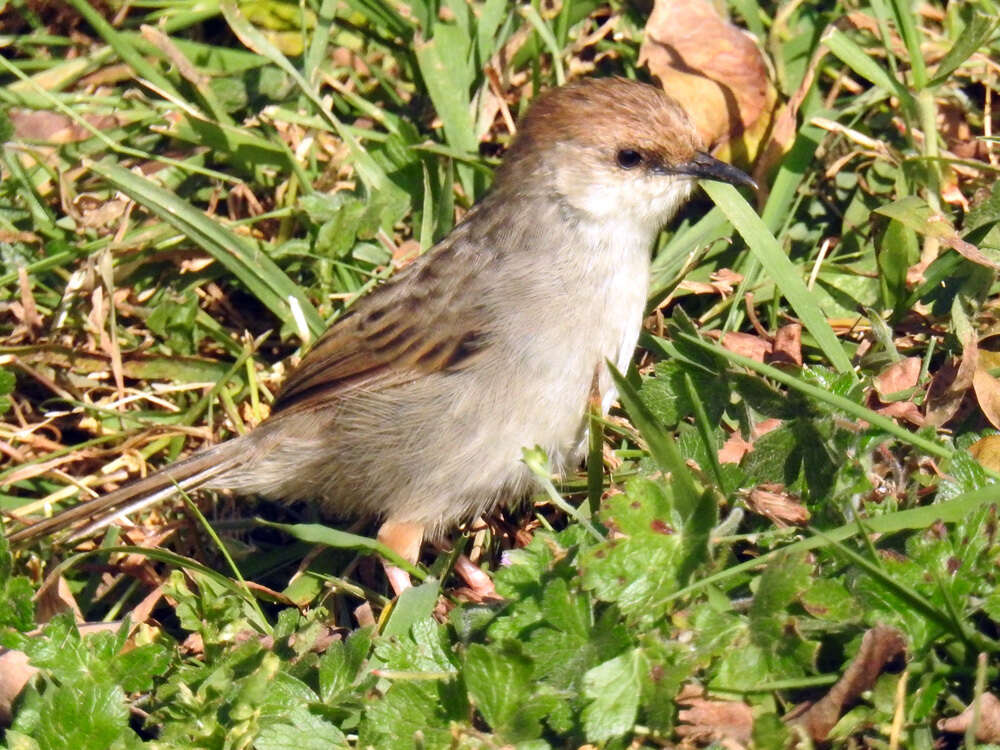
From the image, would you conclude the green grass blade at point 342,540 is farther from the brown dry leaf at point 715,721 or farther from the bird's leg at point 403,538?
the brown dry leaf at point 715,721

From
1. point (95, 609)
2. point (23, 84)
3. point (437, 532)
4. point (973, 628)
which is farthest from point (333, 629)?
point (23, 84)

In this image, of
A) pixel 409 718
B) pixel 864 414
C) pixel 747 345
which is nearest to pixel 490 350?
pixel 747 345

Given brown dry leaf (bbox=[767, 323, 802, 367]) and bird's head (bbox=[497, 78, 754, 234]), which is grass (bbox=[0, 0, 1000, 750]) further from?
bird's head (bbox=[497, 78, 754, 234])

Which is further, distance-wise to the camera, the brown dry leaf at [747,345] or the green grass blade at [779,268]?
the brown dry leaf at [747,345]

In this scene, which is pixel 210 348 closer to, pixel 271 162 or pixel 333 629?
pixel 271 162

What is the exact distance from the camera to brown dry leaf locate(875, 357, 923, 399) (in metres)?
5.03

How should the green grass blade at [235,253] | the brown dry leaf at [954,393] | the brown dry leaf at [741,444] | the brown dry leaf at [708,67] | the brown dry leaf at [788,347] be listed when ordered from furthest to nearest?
the brown dry leaf at [708,67] → the green grass blade at [235,253] → the brown dry leaf at [788,347] → the brown dry leaf at [954,393] → the brown dry leaf at [741,444]

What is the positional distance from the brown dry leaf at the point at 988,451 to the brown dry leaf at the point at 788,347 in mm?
832

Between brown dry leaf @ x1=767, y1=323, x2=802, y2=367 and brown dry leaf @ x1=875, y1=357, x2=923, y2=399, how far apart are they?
1.23ft

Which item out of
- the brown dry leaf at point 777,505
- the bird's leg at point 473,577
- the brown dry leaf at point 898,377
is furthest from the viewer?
the bird's leg at point 473,577

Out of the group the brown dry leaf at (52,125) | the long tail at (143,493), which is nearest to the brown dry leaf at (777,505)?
the long tail at (143,493)

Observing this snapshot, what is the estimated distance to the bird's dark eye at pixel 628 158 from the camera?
542cm

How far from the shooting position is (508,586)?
4168 millimetres

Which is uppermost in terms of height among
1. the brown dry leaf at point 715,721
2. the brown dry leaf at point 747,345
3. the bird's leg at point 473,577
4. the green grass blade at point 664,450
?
the green grass blade at point 664,450
